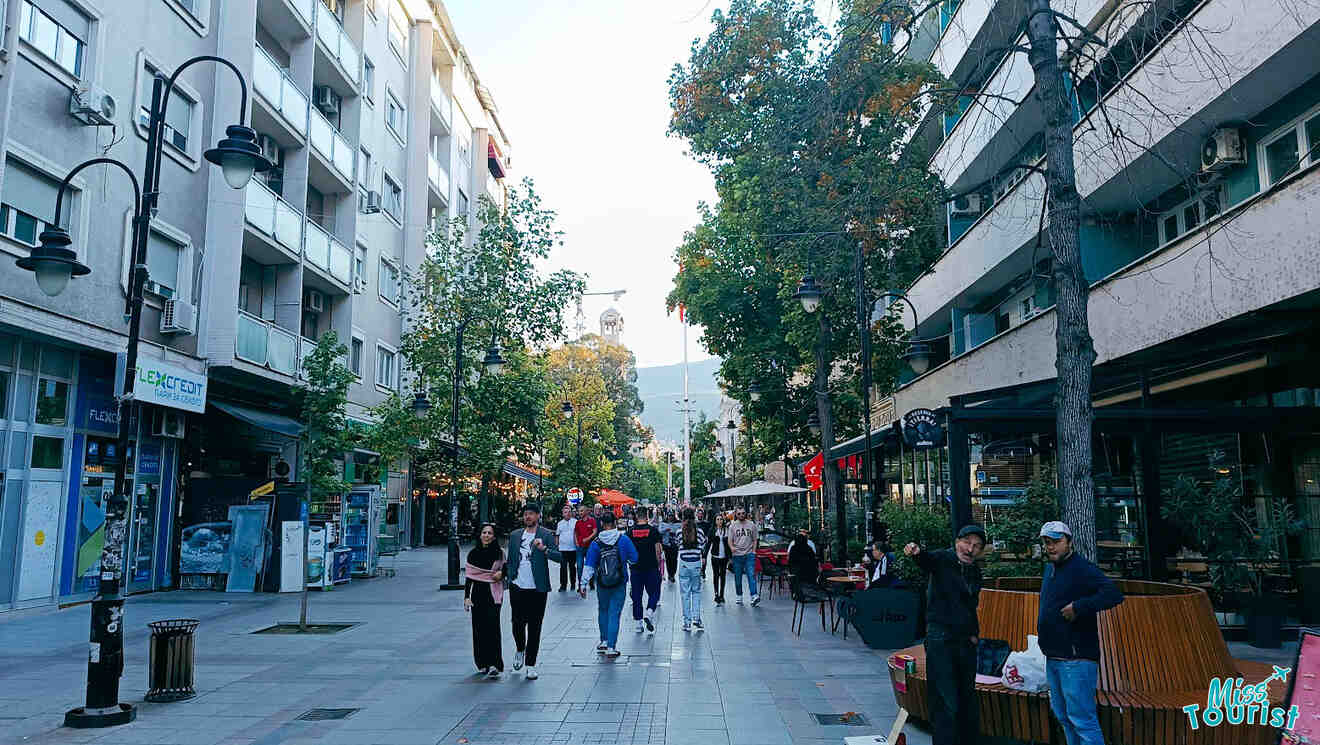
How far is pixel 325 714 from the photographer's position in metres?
8.45

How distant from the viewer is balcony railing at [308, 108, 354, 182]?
23875 mm

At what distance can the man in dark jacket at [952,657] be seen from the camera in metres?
6.44

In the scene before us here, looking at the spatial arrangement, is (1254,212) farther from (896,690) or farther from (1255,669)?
(896,690)

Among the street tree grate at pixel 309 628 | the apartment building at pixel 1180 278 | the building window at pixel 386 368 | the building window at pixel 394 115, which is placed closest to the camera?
the apartment building at pixel 1180 278

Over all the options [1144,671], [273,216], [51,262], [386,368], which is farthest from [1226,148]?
[386,368]

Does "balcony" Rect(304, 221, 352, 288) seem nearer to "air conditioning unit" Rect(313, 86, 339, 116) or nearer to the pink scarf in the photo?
"air conditioning unit" Rect(313, 86, 339, 116)

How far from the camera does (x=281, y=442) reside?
24328 mm

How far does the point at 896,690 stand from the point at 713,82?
19.8m

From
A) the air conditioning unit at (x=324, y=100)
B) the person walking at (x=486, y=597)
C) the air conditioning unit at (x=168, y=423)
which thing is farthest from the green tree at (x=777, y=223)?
the air conditioning unit at (x=168, y=423)

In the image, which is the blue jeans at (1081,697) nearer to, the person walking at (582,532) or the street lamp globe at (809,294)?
the street lamp globe at (809,294)

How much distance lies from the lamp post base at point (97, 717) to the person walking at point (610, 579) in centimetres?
529

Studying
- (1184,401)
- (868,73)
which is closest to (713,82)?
(1184,401)

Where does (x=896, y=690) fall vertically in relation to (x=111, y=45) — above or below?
below

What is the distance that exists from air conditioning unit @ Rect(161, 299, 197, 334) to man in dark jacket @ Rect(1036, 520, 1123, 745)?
16.9 m
